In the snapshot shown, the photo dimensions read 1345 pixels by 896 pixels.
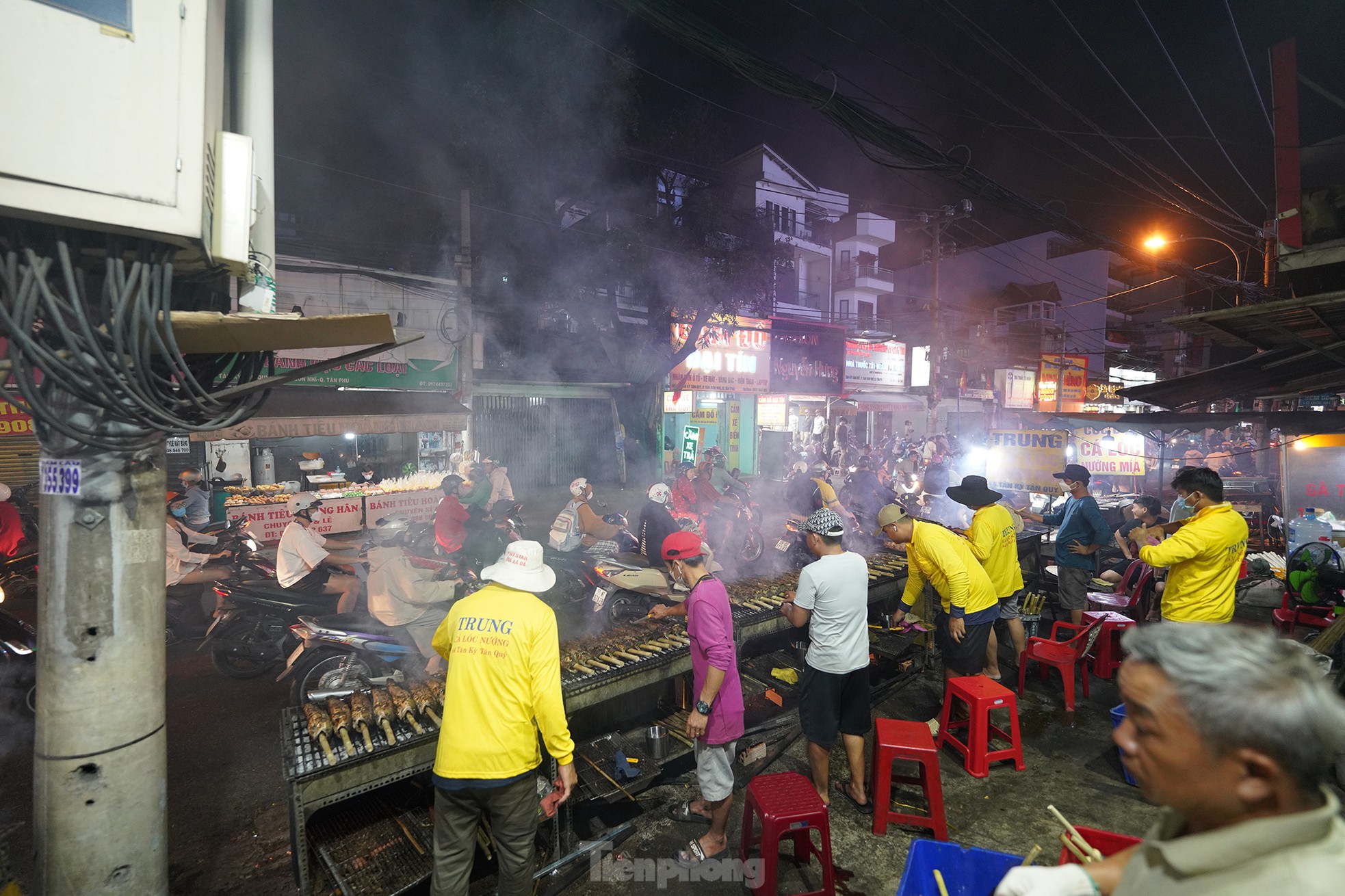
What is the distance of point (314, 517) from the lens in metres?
11.4

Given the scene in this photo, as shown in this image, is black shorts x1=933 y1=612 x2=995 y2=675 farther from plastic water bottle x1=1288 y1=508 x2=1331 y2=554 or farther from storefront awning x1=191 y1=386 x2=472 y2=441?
storefront awning x1=191 y1=386 x2=472 y2=441

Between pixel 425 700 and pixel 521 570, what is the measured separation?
1802mm

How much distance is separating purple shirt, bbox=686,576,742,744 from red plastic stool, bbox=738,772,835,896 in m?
0.41

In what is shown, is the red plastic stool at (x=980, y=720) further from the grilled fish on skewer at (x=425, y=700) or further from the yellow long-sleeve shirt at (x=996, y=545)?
the grilled fish on skewer at (x=425, y=700)

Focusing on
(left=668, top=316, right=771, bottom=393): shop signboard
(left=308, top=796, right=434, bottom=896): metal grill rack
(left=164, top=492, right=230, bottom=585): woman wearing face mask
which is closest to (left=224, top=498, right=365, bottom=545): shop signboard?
(left=164, top=492, right=230, bottom=585): woman wearing face mask

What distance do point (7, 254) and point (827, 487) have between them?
996 centimetres

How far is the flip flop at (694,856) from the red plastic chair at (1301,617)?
806cm

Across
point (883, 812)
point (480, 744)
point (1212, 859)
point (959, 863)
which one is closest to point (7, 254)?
point (480, 744)

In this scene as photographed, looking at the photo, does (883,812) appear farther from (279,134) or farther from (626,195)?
(279,134)

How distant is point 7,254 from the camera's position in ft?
6.68

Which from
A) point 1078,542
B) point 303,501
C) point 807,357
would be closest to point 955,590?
point 1078,542

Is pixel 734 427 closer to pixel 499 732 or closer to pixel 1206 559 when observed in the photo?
pixel 1206 559

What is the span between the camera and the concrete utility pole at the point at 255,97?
2939 mm

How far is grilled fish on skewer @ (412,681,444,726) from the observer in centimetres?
402
